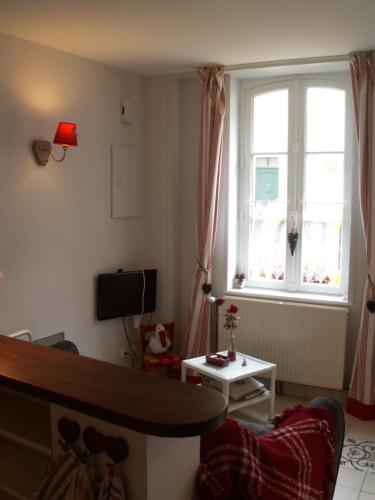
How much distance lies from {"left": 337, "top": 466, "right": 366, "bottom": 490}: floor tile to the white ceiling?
2657 mm

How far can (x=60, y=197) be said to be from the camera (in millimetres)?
3721

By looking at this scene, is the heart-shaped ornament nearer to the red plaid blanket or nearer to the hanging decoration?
the hanging decoration

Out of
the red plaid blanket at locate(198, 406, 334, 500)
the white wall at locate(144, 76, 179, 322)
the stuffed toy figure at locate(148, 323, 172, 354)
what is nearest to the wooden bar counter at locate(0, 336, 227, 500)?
the red plaid blanket at locate(198, 406, 334, 500)

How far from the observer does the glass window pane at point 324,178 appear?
4258 mm

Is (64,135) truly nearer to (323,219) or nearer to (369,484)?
(323,219)

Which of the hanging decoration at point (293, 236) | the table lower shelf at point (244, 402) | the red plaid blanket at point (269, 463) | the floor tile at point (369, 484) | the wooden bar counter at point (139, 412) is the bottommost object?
the floor tile at point (369, 484)

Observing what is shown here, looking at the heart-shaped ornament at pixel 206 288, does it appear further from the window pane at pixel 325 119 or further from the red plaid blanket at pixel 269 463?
the red plaid blanket at pixel 269 463

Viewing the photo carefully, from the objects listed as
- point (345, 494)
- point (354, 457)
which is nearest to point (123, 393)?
point (345, 494)

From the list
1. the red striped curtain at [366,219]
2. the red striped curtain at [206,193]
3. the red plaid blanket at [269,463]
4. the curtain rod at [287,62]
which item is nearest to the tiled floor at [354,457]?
the red striped curtain at [366,219]

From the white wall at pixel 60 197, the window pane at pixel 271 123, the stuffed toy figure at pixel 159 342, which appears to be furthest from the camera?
the window pane at pixel 271 123

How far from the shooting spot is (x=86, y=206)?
396 centimetres

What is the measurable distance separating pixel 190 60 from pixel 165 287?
189 centimetres

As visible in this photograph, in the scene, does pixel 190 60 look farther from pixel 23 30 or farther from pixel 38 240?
pixel 38 240

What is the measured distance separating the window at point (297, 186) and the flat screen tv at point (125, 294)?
0.90 meters
